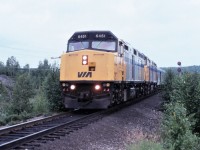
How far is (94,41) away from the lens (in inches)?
669

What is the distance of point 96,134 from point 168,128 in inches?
110

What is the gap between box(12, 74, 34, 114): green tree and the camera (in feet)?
72.9

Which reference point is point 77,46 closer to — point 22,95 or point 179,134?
point 22,95

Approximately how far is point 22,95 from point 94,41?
961 cm

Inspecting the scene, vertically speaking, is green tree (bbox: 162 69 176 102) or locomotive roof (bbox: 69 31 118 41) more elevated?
locomotive roof (bbox: 69 31 118 41)

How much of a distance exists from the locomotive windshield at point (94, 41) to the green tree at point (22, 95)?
619cm

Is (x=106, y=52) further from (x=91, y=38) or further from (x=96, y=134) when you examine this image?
Result: (x=96, y=134)

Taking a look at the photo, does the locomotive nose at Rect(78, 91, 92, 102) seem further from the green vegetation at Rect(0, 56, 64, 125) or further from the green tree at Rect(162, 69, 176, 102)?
the green tree at Rect(162, 69, 176, 102)

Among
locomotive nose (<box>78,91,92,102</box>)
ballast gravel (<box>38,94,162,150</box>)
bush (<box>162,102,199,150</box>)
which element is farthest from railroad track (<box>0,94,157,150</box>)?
bush (<box>162,102,199,150</box>)

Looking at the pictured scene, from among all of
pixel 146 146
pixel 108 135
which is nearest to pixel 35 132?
pixel 108 135

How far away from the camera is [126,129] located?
12258 mm

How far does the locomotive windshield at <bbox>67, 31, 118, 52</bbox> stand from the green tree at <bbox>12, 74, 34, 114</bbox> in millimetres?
6193

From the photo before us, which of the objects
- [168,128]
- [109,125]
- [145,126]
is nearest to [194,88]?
[145,126]

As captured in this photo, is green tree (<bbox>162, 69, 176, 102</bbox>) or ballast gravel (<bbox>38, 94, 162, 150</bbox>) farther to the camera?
green tree (<bbox>162, 69, 176, 102</bbox>)
